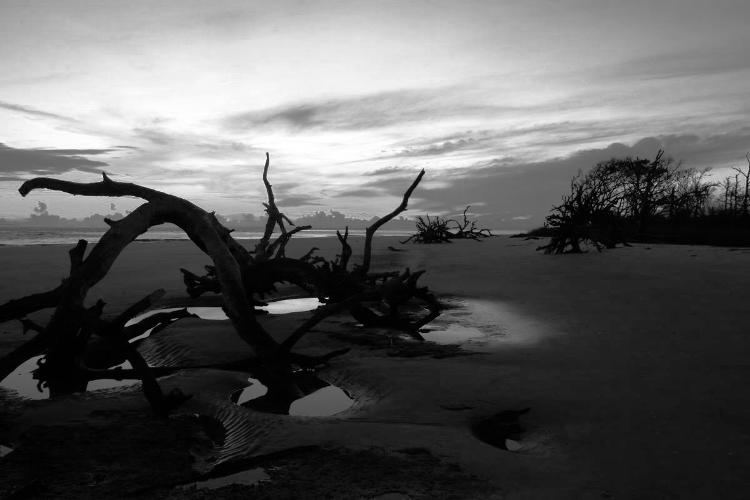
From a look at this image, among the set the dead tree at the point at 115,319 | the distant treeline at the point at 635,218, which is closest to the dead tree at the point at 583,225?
the distant treeline at the point at 635,218

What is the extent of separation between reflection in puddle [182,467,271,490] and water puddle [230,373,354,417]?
87 cm

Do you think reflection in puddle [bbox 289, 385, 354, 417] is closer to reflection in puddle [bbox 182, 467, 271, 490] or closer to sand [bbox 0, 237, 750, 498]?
sand [bbox 0, 237, 750, 498]

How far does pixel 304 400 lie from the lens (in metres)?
3.43

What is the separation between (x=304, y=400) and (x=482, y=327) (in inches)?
106

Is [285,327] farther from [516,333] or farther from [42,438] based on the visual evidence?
[42,438]

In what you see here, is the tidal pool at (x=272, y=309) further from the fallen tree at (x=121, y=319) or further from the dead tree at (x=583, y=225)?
the dead tree at (x=583, y=225)

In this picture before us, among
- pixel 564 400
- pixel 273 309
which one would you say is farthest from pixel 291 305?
pixel 564 400

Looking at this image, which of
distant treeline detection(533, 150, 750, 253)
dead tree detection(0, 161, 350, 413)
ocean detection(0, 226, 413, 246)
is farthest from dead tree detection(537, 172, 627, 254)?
ocean detection(0, 226, 413, 246)

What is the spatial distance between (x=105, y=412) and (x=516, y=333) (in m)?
3.65

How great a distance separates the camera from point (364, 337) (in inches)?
202

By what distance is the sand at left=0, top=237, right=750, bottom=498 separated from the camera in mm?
2188

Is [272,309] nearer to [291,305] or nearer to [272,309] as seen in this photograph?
[272,309]

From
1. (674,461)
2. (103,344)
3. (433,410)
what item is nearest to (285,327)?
(103,344)

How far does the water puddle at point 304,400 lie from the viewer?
3221mm
